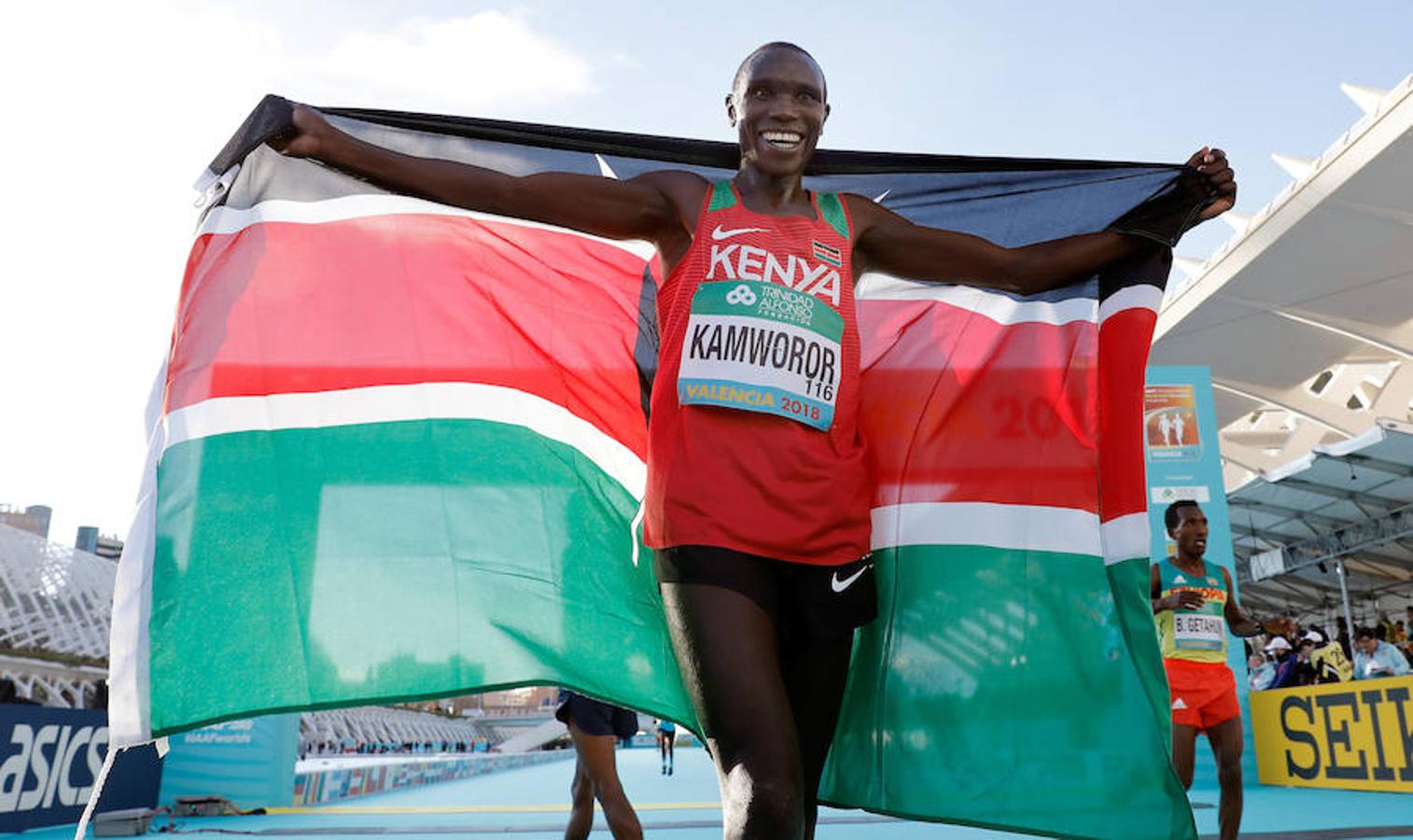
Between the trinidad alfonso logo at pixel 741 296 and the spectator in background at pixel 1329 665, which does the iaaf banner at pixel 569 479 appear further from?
the spectator in background at pixel 1329 665

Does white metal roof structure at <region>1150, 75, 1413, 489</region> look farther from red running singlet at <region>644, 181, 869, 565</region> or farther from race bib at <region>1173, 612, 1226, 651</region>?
red running singlet at <region>644, 181, 869, 565</region>

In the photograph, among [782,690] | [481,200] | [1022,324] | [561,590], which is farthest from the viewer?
[1022,324]

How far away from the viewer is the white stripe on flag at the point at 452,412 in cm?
279

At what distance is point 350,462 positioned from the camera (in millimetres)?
2775

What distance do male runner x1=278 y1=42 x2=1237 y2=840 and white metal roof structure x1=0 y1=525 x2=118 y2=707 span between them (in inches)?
401

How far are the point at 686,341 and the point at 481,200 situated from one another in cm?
60

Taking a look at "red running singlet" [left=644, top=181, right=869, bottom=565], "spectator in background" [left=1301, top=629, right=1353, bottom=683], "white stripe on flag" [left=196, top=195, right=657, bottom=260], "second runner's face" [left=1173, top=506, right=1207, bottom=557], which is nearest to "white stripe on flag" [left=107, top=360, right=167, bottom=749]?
"white stripe on flag" [left=196, top=195, right=657, bottom=260]

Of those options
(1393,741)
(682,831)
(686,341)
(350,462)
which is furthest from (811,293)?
(1393,741)

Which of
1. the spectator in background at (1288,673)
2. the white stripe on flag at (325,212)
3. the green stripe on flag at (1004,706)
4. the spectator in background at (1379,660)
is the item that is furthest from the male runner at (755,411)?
the spectator in background at (1288,673)

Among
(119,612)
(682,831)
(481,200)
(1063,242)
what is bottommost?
(682,831)

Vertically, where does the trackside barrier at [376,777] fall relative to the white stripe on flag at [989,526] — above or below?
below

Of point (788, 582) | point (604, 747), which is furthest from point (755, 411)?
point (604, 747)

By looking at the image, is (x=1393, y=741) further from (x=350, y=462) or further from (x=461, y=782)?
(x=461, y=782)

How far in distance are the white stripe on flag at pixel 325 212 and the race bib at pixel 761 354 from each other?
2.50ft
